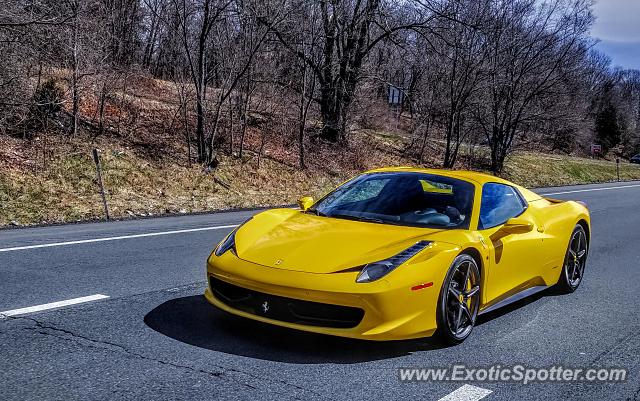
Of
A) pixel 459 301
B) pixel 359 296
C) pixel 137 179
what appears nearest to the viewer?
pixel 359 296

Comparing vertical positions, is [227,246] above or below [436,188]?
below

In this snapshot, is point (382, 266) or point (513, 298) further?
point (513, 298)

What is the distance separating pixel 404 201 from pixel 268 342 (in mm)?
1815

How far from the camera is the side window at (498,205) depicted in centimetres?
536

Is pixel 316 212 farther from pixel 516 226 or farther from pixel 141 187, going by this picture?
pixel 141 187

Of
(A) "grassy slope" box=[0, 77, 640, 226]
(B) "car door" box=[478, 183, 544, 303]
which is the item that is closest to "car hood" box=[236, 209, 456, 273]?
(B) "car door" box=[478, 183, 544, 303]

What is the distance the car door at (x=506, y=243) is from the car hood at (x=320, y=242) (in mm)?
586

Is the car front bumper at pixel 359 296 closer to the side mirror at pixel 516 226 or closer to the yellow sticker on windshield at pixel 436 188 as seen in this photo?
the side mirror at pixel 516 226

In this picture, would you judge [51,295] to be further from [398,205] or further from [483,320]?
[483,320]

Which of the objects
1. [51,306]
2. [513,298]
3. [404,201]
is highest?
[404,201]

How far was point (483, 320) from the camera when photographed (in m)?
5.30

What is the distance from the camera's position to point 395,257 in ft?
14.2

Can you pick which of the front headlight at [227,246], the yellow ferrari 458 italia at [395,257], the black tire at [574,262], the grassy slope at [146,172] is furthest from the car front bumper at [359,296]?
the grassy slope at [146,172]

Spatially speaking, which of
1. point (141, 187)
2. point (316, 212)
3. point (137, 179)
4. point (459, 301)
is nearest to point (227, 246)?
point (316, 212)
